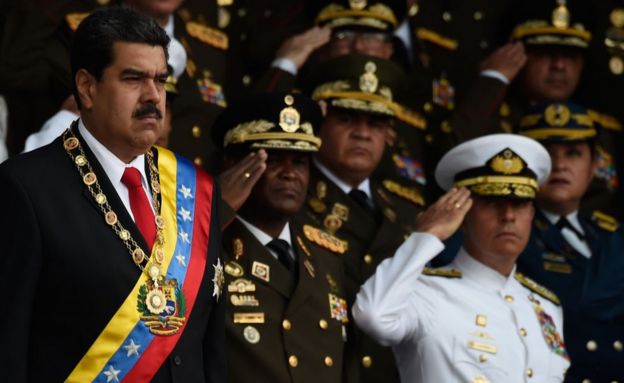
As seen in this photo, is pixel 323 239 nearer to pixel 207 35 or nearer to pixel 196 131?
pixel 196 131

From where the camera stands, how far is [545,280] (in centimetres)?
597

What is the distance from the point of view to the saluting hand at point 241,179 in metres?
4.80

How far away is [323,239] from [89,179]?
5.99 feet

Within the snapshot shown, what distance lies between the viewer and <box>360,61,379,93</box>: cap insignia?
5.89 meters

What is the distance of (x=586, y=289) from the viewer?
5883mm

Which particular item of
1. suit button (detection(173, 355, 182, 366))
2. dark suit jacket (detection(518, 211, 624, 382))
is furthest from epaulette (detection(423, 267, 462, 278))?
suit button (detection(173, 355, 182, 366))

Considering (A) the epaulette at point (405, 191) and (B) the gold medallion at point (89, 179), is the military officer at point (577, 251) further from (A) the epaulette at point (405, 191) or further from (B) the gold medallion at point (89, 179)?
(B) the gold medallion at point (89, 179)

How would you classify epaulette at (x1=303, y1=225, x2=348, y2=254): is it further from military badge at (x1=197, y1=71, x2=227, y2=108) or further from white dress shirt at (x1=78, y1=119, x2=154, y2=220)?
white dress shirt at (x1=78, y1=119, x2=154, y2=220)

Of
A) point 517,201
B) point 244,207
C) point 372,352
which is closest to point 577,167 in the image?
point 517,201

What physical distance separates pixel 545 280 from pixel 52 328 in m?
3.03

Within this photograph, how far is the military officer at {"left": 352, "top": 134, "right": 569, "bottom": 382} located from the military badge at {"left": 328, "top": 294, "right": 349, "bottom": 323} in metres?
0.05

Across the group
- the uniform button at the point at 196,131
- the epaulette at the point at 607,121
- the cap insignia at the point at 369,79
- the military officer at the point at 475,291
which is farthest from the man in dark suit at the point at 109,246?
the epaulette at the point at 607,121

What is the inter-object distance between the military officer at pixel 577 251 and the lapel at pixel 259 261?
153 centimetres

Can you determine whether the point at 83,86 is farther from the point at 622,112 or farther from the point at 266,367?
the point at 622,112
